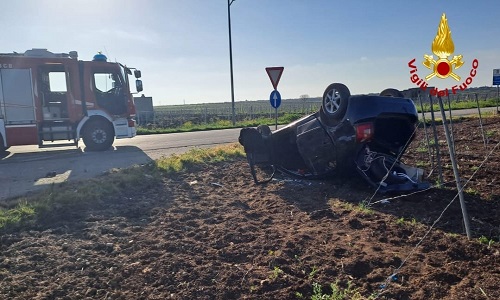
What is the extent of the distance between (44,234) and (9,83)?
9.49 m

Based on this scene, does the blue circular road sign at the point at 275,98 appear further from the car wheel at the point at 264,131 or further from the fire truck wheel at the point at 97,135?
the fire truck wheel at the point at 97,135

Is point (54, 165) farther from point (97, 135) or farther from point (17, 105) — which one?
point (17, 105)

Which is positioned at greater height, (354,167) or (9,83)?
(9,83)

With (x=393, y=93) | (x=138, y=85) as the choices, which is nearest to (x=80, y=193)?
(x=393, y=93)

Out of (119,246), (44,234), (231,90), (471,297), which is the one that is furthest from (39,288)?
(231,90)

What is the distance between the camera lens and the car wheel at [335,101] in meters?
5.86

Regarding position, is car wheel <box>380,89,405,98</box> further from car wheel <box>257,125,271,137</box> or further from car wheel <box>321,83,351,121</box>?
car wheel <box>257,125,271,137</box>

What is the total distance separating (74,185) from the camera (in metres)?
6.89

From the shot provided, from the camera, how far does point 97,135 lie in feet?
42.6

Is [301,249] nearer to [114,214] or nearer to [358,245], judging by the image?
[358,245]

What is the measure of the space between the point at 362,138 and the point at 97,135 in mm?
9867

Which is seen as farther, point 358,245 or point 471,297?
point 358,245

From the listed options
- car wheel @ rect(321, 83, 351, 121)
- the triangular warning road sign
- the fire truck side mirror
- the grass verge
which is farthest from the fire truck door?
car wheel @ rect(321, 83, 351, 121)

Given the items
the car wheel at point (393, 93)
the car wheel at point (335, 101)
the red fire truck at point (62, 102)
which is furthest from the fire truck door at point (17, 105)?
the car wheel at point (393, 93)
